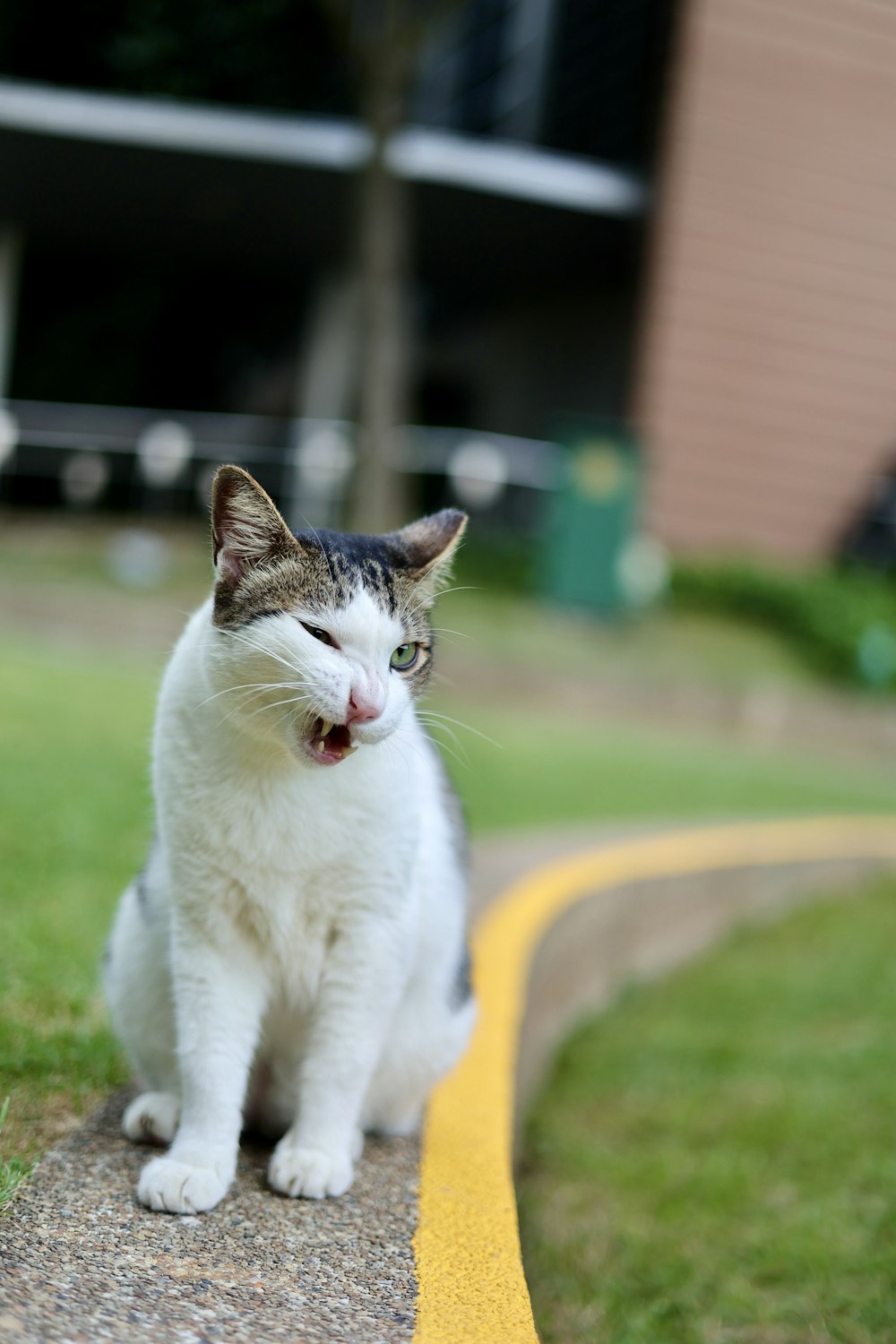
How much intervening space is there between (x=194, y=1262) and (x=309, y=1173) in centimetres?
33

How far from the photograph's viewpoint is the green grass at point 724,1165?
9.43 ft

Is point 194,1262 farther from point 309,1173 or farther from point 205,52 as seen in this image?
point 205,52

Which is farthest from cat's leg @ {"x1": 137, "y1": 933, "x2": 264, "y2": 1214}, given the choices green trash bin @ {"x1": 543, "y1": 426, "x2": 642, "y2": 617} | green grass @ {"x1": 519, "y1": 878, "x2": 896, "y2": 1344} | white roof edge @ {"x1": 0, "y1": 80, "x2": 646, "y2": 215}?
white roof edge @ {"x1": 0, "y1": 80, "x2": 646, "y2": 215}

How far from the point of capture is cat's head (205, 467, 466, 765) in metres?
2.12

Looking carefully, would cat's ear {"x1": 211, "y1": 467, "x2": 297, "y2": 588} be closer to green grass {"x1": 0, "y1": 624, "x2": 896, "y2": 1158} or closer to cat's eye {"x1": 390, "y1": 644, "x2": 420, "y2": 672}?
cat's eye {"x1": 390, "y1": 644, "x2": 420, "y2": 672}

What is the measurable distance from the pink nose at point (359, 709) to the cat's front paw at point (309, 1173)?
2.33ft

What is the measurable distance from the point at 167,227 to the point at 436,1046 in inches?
→ 628

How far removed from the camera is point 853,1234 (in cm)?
325

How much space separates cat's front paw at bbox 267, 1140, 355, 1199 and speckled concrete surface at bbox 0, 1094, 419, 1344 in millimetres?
18

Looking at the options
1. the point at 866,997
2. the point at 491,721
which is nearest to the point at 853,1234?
the point at 866,997

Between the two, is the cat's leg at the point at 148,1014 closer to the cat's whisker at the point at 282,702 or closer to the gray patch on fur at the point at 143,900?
the gray patch on fur at the point at 143,900

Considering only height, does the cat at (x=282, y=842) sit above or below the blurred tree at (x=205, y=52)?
below

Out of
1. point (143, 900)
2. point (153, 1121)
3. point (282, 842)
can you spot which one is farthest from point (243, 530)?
point (153, 1121)

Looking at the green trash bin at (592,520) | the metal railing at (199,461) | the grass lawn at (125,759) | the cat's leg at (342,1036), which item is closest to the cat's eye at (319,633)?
the grass lawn at (125,759)
